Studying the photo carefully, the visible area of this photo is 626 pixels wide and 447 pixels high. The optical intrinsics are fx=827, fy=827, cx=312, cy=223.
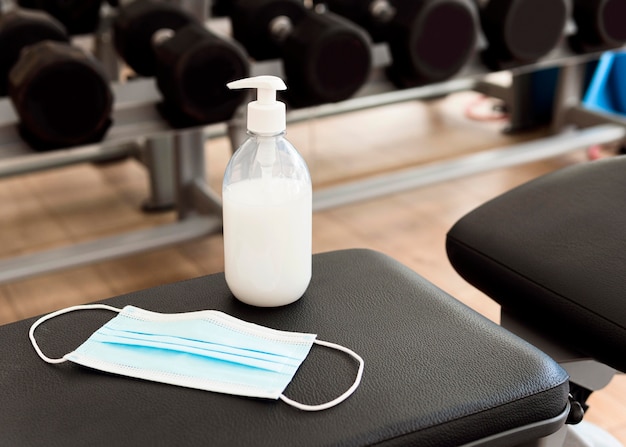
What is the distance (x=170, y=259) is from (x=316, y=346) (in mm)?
1252

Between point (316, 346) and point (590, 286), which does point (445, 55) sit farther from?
point (316, 346)

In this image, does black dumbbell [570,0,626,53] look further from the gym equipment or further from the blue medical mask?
the blue medical mask

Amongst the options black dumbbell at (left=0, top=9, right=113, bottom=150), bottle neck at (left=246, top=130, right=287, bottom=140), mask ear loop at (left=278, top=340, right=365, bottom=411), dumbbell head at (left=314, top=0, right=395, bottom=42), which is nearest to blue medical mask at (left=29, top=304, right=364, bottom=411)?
mask ear loop at (left=278, top=340, right=365, bottom=411)

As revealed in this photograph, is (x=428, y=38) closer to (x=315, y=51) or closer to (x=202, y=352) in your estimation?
(x=315, y=51)

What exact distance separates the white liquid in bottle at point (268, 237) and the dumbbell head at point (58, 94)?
0.79 metres

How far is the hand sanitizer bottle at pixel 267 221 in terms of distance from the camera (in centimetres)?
79

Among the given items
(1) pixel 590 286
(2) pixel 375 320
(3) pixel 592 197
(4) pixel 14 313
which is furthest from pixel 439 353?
(4) pixel 14 313

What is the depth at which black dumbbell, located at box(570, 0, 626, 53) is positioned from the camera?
2.07 meters

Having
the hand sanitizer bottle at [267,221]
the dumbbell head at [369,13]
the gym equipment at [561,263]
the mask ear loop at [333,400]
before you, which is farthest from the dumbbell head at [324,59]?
the mask ear loop at [333,400]

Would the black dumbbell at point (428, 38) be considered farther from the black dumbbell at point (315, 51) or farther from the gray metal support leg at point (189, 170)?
the gray metal support leg at point (189, 170)

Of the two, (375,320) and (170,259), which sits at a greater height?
(375,320)

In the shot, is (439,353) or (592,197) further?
(592,197)

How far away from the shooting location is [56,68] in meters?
1.48

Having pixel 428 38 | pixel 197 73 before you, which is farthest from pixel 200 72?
pixel 428 38
